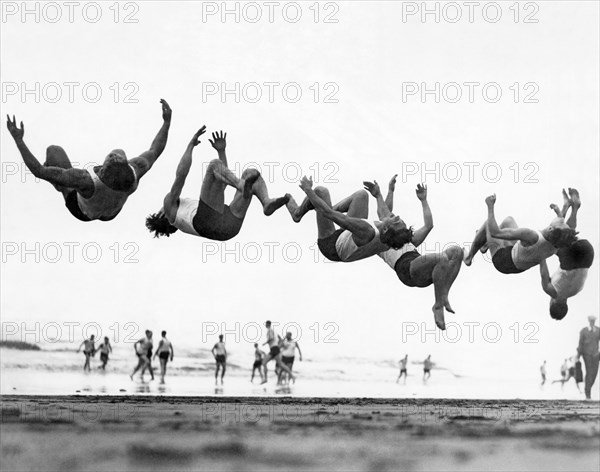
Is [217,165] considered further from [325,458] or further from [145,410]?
[145,410]

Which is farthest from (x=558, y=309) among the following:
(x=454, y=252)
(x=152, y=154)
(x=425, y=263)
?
(x=152, y=154)

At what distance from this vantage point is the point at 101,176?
13.9 meters

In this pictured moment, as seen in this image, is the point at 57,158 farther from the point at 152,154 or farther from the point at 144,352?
the point at 144,352

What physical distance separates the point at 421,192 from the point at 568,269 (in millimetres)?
2407

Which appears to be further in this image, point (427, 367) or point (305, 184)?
point (427, 367)

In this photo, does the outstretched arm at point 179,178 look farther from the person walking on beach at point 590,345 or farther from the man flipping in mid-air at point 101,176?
the person walking on beach at point 590,345

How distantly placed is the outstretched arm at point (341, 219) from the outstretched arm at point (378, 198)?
338 millimetres

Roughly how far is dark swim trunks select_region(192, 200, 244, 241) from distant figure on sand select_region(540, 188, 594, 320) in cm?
425

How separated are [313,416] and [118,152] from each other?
5575 mm

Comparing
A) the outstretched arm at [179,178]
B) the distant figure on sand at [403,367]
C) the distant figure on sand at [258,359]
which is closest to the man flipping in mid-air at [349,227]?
the outstretched arm at [179,178]

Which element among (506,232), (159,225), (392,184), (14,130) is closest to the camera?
(14,130)

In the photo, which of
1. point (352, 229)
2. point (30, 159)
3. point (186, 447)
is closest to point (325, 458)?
point (186, 447)

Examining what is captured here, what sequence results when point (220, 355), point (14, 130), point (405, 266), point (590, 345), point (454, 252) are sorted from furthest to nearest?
point (220, 355), point (590, 345), point (454, 252), point (405, 266), point (14, 130)

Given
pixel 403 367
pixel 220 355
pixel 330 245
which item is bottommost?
pixel 403 367
